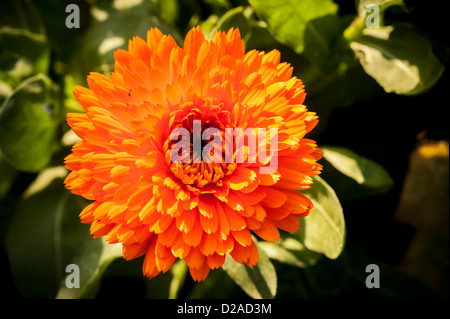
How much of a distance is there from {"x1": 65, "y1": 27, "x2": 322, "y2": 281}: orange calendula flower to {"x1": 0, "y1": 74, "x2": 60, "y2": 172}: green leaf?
38cm

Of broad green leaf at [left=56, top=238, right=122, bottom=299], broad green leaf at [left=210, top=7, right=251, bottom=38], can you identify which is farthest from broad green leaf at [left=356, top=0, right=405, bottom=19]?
broad green leaf at [left=56, top=238, right=122, bottom=299]

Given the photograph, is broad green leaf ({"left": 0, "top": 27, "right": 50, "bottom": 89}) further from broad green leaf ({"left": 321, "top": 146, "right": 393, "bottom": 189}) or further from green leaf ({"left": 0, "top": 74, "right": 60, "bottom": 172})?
broad green leaf ({"left": 321, "top": 146, "right": 393, "bottom": 189})

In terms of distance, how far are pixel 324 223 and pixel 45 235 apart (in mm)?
827

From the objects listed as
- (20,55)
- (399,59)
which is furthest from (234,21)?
(20,55)

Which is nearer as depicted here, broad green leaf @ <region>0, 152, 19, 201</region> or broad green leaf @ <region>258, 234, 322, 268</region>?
broad green leaf @ <region>258, 234, 322, 268</region>

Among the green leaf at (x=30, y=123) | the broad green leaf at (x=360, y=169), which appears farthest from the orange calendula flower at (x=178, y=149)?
the green leaf at (x=30, y=123)

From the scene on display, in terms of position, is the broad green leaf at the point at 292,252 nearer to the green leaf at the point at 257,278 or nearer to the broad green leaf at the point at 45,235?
the green leaf at the point at 257,278

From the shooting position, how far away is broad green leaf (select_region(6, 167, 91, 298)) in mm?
1095

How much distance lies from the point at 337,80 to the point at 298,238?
0.56m

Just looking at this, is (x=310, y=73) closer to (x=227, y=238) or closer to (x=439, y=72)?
(x=439, y=72)

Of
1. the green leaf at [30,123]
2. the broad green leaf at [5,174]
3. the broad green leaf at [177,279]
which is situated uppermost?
the green leaf at [30,123]

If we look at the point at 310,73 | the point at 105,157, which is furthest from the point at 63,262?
the point at 310,73

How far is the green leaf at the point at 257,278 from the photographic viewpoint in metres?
0.90

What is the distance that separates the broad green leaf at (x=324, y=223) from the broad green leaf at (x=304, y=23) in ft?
1.26
